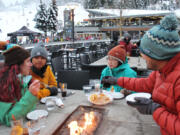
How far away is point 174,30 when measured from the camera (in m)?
1.36

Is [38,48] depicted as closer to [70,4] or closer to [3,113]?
[3,113]

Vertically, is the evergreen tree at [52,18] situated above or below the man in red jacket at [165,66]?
above

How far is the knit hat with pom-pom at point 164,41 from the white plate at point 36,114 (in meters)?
1.27

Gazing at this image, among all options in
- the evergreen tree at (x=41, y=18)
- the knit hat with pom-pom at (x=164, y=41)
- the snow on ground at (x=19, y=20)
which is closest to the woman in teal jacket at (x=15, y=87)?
the knit hat with pom-pom at (x=164, y=41)

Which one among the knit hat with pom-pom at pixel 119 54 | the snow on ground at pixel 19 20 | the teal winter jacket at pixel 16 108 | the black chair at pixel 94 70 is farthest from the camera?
the snow on ground at pixel 19 20

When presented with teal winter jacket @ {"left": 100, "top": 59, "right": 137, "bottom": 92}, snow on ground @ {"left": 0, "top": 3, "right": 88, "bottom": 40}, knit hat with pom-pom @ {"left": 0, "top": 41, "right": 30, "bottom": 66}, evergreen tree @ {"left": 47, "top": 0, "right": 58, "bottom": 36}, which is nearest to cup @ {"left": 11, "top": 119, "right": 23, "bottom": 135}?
knit hat with pom-pom @ {"left": 0, "top": 41, "right": 30, "bottom": 66}

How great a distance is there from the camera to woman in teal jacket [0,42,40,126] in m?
1.61

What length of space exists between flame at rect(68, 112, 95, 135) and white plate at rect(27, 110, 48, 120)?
401mm

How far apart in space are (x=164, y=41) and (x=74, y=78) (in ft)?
7.00

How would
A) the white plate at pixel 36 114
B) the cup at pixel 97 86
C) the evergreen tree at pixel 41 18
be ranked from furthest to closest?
the evergreen tree at pixel 41 18 < the cup at pixel 97 86 < the white plate at pixel 36 114

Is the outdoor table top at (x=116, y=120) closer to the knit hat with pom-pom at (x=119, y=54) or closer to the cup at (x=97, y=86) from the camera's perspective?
the cup at (x=97, y=86)

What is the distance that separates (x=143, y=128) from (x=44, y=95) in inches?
55.6

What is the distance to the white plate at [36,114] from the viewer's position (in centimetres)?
172

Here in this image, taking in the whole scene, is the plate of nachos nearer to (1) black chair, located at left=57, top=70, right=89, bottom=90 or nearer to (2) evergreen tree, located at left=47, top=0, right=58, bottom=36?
(1) black chair, located at left=57, top=70, right=89, bottom=90
